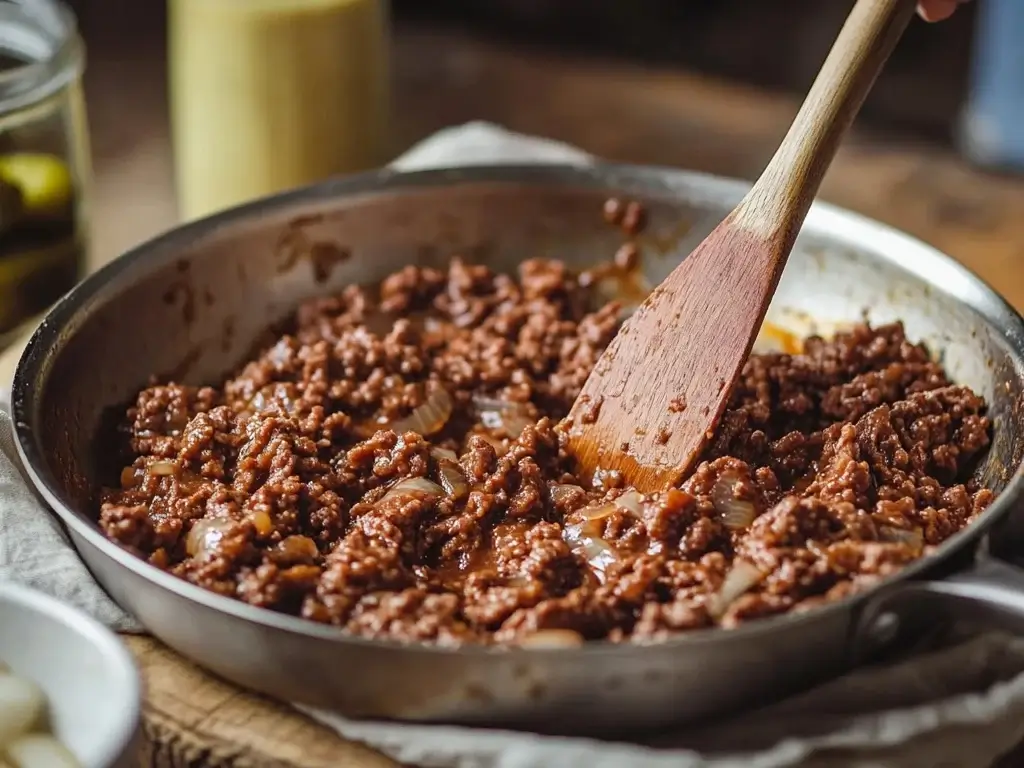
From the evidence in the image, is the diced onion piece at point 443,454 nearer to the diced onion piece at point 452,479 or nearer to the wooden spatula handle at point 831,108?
the diced onion piece at point 452,479

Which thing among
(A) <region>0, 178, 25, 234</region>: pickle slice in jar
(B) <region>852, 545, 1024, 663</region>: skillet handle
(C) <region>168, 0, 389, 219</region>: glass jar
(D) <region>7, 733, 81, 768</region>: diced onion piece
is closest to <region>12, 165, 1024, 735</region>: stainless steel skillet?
(B) <region>852, 545, 1024, 663</region>: skillet handle

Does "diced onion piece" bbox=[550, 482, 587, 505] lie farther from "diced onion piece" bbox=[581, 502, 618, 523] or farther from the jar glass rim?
the jar glass rim

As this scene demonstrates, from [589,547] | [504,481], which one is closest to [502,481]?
[504,481]

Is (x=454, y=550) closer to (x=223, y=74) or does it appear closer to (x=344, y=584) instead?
(x=344, y=584)

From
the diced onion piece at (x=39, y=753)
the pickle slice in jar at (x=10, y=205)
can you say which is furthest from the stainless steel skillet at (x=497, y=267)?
the pickle slice in jar at (x=10, y=205)

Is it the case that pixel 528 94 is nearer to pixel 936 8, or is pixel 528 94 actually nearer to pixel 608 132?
pixel 608 132
